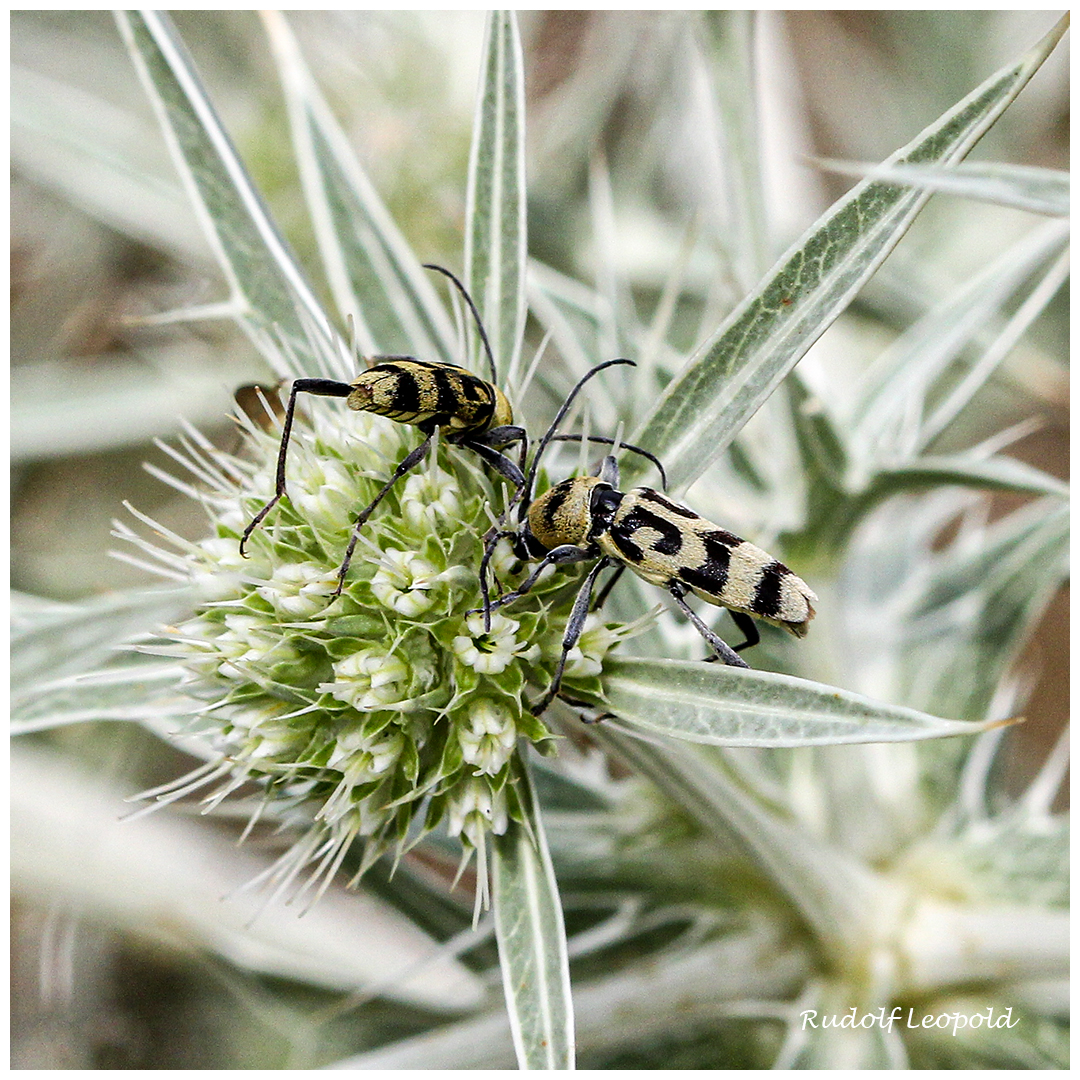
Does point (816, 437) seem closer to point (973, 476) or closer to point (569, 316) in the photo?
point (973, 476)

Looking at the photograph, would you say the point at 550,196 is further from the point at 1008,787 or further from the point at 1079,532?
the point at 1008,787

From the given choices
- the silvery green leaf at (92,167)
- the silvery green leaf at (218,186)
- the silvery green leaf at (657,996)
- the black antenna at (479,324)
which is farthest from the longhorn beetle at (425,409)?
the silvery green leaf at (92,167)

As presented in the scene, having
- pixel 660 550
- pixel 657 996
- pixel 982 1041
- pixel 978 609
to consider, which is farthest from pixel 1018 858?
pixel 660 550

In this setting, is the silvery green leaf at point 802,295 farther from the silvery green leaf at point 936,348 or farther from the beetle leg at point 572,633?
the silvery green leaf at point 936,348

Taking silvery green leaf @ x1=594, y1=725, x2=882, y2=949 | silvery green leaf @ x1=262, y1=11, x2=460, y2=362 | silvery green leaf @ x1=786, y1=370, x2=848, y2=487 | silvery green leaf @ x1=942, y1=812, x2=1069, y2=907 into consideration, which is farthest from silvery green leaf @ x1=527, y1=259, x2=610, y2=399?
silvery green leaf @ x1=942, y1=812, x2=1069, y2=907

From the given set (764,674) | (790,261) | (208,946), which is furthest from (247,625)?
(208,946)
